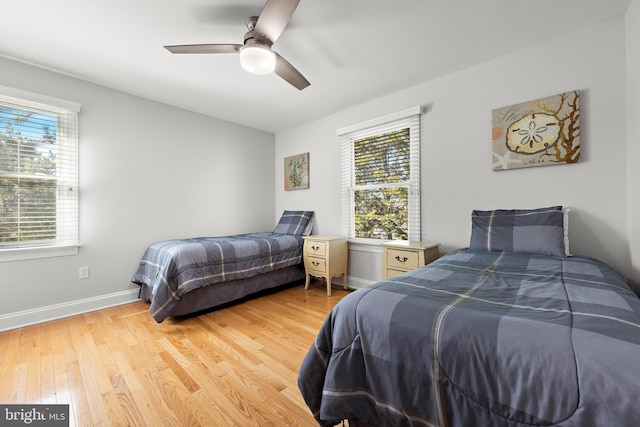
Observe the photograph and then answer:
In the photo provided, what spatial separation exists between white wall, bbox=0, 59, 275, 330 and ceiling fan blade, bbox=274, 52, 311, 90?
2.00 metres

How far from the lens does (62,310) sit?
253 centimetres

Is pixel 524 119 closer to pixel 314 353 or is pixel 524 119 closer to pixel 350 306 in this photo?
pixel 350 306

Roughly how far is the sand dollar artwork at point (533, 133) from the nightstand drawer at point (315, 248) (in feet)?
6.96

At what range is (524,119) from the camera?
2.22 meters

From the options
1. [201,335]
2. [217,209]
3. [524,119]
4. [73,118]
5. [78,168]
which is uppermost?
[73,118]

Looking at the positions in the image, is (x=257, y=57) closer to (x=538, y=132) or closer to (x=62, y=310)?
(x=538, y=132)

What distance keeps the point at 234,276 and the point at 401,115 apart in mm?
2573

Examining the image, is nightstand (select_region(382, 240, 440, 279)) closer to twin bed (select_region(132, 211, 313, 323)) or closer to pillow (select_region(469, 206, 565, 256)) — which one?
pillow (select_region(469, 206, 565, 256))

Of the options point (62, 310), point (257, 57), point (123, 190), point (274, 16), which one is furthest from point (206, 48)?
point (62, 310)

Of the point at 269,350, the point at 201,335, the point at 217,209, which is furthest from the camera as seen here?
the point at 217,209

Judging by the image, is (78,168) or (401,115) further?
(401,115)

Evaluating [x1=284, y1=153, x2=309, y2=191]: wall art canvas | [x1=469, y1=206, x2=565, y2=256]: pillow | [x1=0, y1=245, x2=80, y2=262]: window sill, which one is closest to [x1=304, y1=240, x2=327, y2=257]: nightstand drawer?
[x1=284, y1=153, x2=309, y2=191]: wall art canvas

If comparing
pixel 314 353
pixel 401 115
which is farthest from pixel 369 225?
pixel 314 353

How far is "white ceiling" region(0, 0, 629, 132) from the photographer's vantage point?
1765mm
